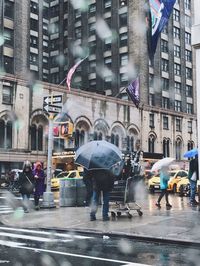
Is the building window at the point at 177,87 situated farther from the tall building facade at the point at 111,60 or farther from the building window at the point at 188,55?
the building window at the point at 188,55

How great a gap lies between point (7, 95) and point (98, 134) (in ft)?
38.1

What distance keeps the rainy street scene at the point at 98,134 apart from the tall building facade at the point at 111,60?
141 mm

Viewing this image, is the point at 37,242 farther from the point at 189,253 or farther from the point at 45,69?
the point at 45,69

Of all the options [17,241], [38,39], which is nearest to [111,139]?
[38,39]

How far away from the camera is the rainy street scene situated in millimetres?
9125

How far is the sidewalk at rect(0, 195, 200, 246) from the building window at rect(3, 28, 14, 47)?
33.0 metres

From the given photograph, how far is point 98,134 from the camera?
1783 inches

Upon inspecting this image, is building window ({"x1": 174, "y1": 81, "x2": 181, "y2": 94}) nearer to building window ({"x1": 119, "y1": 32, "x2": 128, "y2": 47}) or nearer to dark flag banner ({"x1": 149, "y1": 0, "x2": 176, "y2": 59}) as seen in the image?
building window ({"x1": 119, "y1": 32, "x2": 128, "y2": 47})

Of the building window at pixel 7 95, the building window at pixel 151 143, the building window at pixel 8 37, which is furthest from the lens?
the building window at pixel 151 143

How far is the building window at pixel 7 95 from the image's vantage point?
122 ft

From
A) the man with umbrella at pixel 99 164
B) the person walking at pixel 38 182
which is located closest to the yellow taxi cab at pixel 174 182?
the person walking at pixel 38 182

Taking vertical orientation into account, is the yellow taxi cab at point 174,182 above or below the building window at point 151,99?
below

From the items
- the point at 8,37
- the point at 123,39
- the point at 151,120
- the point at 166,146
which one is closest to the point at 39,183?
the point at 8,37

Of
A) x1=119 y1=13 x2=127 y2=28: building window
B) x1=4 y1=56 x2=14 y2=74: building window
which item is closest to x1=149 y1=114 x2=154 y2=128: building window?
x1=119 y1=13 x2=127 y2=28: building window
